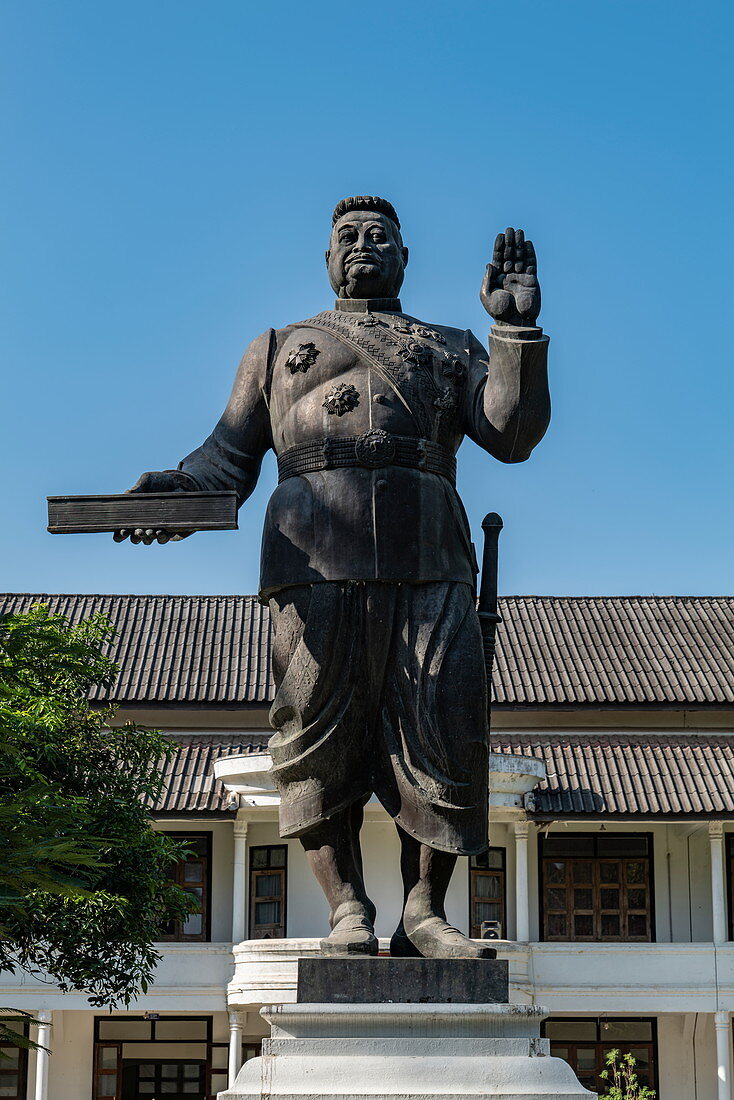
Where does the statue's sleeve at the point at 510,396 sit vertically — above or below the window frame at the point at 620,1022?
above

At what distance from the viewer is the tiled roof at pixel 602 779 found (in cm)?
2784

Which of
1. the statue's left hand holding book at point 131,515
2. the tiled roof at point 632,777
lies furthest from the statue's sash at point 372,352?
the tiled roof at point 632,777

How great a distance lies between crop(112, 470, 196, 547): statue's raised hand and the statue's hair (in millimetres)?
1288

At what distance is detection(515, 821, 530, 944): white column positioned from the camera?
28906mm

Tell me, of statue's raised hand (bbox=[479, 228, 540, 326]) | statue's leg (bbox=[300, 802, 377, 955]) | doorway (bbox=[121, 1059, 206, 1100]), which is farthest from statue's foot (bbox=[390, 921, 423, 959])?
doorway (bbox=[121, 1059, 206, 1100])

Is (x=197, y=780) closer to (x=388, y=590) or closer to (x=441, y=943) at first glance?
(x=388, y=590)

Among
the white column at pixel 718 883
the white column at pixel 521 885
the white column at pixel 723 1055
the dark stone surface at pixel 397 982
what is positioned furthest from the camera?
the white column at pixel 521 885

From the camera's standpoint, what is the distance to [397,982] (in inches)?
231

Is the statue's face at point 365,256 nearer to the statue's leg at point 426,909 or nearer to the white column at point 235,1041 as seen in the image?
the statue's leg at point 426,909

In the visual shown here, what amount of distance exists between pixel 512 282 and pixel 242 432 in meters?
1.30

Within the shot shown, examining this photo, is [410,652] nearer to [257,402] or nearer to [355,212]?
[257,402]

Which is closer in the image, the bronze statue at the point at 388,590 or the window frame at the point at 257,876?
the bronze statue at the point at 388,590

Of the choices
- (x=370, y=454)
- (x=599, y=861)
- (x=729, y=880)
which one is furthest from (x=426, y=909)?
(x=729, y=880)

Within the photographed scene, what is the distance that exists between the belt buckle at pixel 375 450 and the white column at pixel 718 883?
2362cm
